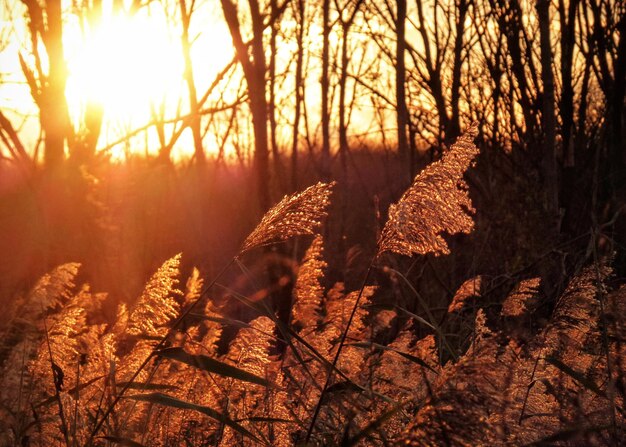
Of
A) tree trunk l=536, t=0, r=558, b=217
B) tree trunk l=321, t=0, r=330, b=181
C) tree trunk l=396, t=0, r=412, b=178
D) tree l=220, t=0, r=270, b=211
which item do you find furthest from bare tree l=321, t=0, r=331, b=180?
tree trunk l=536, t=0, r=558, b=217

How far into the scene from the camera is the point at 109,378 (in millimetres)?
2285

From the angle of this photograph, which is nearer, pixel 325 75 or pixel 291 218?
pixel 291 218

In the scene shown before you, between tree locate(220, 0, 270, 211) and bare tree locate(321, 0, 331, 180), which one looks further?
bare tree locate(321, 0, 331, 180)

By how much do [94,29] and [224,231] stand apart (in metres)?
13.5

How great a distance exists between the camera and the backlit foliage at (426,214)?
2.00m

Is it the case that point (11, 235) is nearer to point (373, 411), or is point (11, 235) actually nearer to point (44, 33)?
point (44, 33)

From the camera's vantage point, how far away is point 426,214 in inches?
79.0

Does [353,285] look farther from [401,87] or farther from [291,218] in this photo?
[291,218]

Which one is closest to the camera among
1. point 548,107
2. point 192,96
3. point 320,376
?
point 320,376

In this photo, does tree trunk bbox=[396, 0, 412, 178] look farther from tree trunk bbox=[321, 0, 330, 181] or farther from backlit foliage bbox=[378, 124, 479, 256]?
backlit foliage bbox=[378, 124, 479, 256]

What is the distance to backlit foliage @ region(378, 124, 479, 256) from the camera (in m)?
2.00

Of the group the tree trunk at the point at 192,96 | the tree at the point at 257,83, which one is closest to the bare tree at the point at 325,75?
the tree trunk at the point at 192,96

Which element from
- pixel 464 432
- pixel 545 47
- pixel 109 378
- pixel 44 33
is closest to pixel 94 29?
pixel 44 33

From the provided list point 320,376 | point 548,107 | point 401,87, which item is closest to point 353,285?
point 401,87
